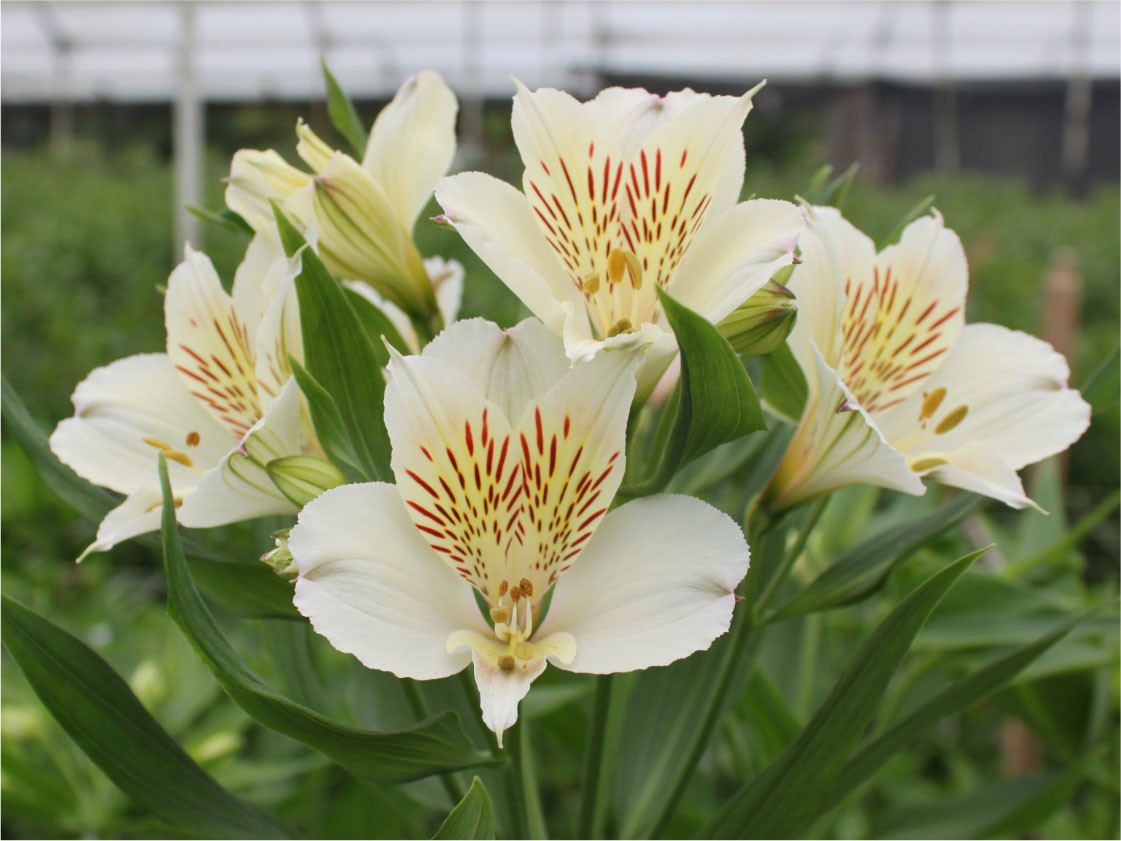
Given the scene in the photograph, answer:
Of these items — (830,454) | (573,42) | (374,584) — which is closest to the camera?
(374,584)

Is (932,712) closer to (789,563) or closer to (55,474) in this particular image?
(789,563)

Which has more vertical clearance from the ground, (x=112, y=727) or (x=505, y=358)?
(x=505, y=358)

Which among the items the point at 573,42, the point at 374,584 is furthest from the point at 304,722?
the point at 573,42

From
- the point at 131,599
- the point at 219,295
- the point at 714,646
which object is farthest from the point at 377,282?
the point at 131,599

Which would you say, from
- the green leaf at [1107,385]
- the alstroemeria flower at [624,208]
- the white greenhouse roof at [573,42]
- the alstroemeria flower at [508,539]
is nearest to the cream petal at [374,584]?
the alstroemeria flower at [508,539]

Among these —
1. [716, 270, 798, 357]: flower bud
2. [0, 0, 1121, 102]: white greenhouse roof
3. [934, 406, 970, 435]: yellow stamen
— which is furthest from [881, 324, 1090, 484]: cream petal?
[0, 0, 1121, 102]: white greenhouse roof
